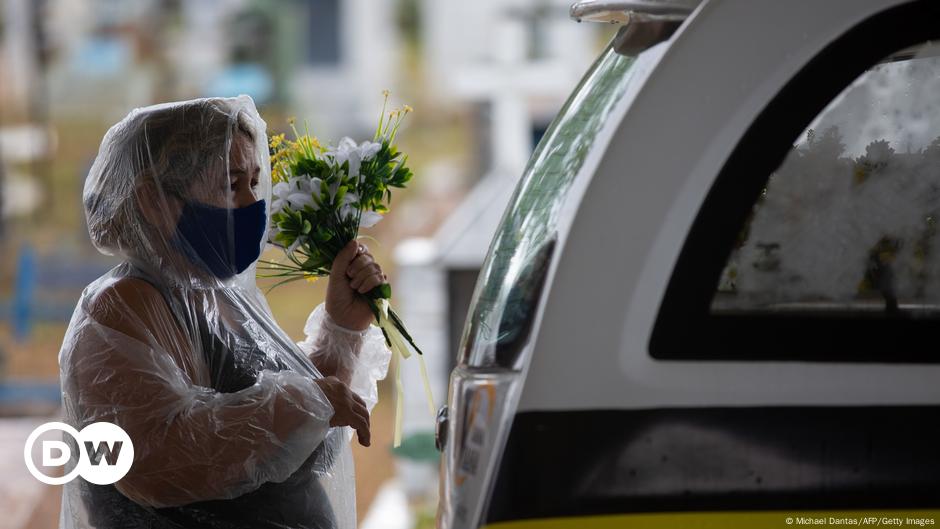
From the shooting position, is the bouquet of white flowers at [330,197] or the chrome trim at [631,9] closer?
the chrome trim at [631,9]

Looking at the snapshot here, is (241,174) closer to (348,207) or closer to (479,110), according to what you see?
(348,207)

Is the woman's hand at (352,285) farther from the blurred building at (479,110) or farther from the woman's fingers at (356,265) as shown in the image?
the blurred building at (479,110)

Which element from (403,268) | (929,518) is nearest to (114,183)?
(929,518)

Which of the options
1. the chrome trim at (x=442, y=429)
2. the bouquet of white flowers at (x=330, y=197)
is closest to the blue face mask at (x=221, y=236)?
the bouquet of white flowers at (x=330, y=197)

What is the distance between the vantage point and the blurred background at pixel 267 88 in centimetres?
1061

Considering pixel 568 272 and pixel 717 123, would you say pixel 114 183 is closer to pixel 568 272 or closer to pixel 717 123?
pixel 568 272

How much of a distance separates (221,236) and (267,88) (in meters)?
13.7

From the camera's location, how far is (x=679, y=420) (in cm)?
163

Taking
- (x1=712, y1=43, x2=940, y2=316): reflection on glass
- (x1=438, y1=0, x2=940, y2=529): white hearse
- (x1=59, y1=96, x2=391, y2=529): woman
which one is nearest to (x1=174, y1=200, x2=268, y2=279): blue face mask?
(x1=59, y1=96, x2=391, y2=529): woman

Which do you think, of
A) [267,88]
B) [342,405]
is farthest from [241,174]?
[267,88]

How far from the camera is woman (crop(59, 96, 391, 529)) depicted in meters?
2.14

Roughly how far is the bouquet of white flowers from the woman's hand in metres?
Result: 0.02

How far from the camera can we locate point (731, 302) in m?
1.68

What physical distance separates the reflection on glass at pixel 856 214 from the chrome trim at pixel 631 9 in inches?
10.8
